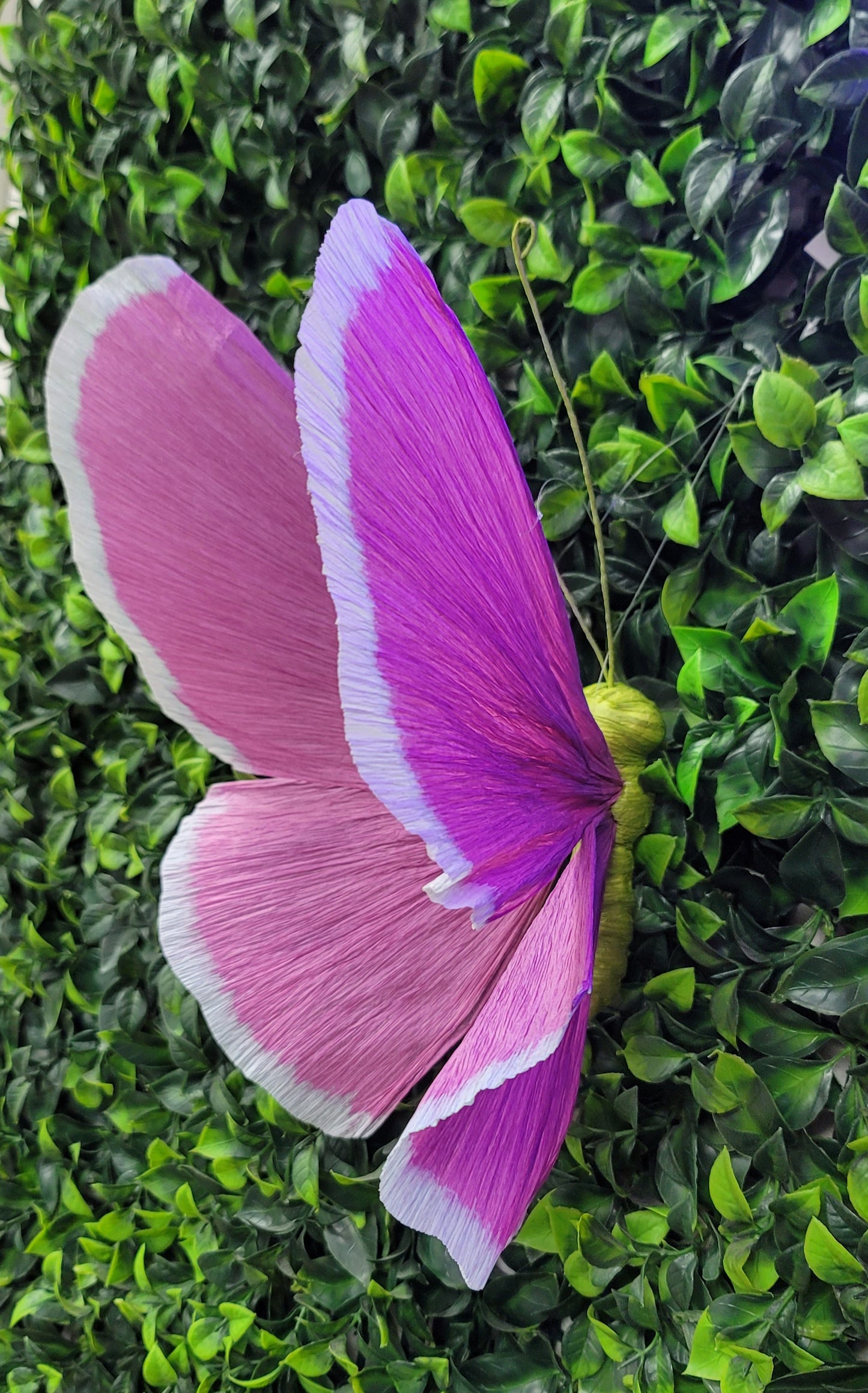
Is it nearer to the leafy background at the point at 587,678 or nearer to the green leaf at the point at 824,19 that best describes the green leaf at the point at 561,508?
the leafy background at the point at 587,678

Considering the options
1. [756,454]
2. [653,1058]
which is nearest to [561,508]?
[756,454]

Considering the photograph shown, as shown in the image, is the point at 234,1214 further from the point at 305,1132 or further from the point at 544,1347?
the point at 544,1347

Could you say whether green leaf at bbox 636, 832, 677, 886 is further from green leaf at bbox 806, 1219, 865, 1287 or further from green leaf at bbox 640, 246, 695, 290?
green leaf at bbox 640, 246, 695, 290

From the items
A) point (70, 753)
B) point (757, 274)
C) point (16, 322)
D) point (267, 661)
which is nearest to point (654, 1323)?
point (267, 661)

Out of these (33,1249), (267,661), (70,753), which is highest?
(267,661)

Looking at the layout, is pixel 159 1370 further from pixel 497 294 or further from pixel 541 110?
pixel 541 110

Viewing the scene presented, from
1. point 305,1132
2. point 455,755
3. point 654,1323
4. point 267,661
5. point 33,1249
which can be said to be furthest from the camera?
point 33,1249
